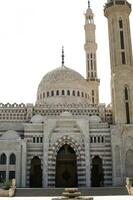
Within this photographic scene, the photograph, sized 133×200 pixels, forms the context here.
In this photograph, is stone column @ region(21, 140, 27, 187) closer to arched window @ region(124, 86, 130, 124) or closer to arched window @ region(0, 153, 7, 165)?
arched window @ region(0, 153, 7, 165)

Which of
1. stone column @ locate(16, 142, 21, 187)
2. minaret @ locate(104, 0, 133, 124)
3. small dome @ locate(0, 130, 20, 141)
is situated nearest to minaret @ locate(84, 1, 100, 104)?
minaret @ locate(104, 0, 133, 124)

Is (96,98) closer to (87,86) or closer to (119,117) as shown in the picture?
(87,86)

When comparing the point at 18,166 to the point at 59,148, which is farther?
the point at 59,148

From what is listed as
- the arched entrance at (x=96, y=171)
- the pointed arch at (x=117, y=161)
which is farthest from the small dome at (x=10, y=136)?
the pointed arch at (x=117, y=161)

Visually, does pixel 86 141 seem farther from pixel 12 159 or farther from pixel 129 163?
pixel 12 159

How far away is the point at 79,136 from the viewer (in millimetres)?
29750

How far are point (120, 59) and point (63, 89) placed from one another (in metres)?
7.53

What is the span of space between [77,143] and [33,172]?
16.1 feet

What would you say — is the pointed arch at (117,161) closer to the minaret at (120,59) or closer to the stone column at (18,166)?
the minaret at (120,59)

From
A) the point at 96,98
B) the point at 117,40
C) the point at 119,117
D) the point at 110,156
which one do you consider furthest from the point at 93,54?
the point at 110,156

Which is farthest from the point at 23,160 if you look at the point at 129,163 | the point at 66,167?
the point at 129,163

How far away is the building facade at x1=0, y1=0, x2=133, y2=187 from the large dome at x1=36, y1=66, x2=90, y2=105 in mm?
1075

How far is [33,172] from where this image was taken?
1193 inches

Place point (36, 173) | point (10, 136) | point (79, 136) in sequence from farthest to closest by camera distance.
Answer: point (36, 173)
point (79, 136)
point (10, 136)
